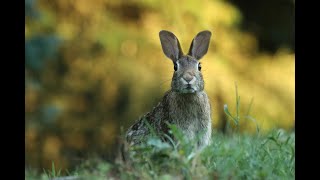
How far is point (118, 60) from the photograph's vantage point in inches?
426

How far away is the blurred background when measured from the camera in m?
10.4

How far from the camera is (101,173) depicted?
377cm

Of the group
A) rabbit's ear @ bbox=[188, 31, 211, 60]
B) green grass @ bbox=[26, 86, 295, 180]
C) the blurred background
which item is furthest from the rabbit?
the blurred background

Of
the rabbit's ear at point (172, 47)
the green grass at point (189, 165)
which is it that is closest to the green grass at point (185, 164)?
the green grass at point (189, 165)

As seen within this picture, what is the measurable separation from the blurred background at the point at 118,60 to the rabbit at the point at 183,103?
5002 millimetres

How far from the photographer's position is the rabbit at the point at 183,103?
4.84 metres

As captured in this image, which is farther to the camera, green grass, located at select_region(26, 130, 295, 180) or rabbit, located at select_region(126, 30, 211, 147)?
rabbit, located at select_region(126, 30, 211, 147)

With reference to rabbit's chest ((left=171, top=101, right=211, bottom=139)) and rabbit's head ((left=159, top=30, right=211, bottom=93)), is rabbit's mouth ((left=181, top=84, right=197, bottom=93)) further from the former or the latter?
rabbit's chest ((left=171, top=101, right=211, bottom=139))

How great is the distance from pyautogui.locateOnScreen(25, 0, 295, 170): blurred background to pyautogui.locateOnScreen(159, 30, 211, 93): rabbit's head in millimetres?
4989

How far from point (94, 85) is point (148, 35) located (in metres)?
1.19

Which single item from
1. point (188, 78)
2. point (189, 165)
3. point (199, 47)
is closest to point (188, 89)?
point (188, 78)
